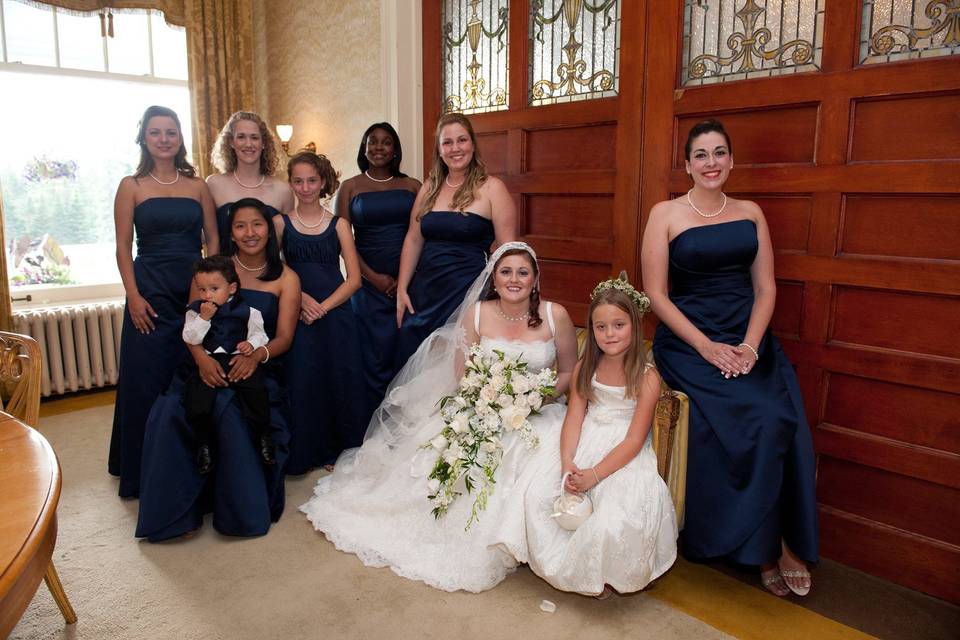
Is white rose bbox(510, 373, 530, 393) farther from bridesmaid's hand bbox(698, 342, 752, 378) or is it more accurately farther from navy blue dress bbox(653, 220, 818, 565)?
bridesmaid's hand bbox(698, 342, 752, 378)

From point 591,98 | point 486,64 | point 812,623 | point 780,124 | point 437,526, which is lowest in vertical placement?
point 812,623

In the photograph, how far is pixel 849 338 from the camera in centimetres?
281

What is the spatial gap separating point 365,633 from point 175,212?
225cm

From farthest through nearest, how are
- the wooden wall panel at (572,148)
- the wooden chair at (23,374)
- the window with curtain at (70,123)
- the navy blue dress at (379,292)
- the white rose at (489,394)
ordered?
the window with curtain at (70,123)
the navy blue dress at (379,292)
the wooden wall panel at (572,148)
the white rose at (489,394)
the wooden chair at (23,374)

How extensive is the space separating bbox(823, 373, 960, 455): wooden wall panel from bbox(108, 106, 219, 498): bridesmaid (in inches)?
120

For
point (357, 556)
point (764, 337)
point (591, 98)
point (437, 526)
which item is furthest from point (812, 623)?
point (591, 98)

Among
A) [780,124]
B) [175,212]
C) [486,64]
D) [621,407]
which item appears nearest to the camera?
[621,407]

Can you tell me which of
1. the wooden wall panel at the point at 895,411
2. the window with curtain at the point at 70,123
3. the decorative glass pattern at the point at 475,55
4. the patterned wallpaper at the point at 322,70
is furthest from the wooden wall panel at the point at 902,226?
the window with curtain at the point at 70,123

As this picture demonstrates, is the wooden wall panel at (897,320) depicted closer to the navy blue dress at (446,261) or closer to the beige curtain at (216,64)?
the navy blue dress at (446,261)

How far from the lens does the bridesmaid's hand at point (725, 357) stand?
105 inches

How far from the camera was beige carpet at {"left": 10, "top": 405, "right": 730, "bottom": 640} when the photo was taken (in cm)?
234

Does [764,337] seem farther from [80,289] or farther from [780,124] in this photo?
[80,289]

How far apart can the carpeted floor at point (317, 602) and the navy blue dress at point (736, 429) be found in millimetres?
229

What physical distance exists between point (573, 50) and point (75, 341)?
156 inches
